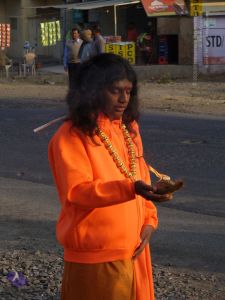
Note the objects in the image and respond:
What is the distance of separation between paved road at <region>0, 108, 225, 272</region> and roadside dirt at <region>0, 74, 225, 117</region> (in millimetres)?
1844

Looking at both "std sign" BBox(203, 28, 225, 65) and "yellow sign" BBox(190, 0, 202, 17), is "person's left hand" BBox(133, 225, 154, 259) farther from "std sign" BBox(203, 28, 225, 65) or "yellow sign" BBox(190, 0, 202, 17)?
"std sign" BBox(203, 28, 225, 65)

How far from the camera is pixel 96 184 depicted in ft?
10.5

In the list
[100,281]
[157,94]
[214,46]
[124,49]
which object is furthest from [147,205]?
[124,49]

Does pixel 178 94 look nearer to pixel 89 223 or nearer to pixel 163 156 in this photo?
pixel 163 156

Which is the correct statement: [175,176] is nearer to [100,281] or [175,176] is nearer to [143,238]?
[143,238]

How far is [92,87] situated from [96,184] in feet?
1.32

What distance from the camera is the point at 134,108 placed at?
3.60 m

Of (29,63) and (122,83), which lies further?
(29,63)

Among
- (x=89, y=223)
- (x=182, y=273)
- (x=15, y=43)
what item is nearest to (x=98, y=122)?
(x=89, y=223)

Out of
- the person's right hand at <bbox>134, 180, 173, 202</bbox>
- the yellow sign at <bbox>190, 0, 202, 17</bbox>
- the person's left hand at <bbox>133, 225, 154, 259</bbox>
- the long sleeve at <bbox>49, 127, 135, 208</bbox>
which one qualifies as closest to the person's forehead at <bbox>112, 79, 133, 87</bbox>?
the long sleeve at <bbox>49, 127, 135, 208</bbox>

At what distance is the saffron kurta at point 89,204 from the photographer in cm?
322

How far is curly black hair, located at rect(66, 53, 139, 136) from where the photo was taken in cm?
330

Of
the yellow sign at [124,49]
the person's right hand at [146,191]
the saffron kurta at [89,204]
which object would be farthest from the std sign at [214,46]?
the person's right hand at [146,191]

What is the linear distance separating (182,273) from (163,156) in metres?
5.85
